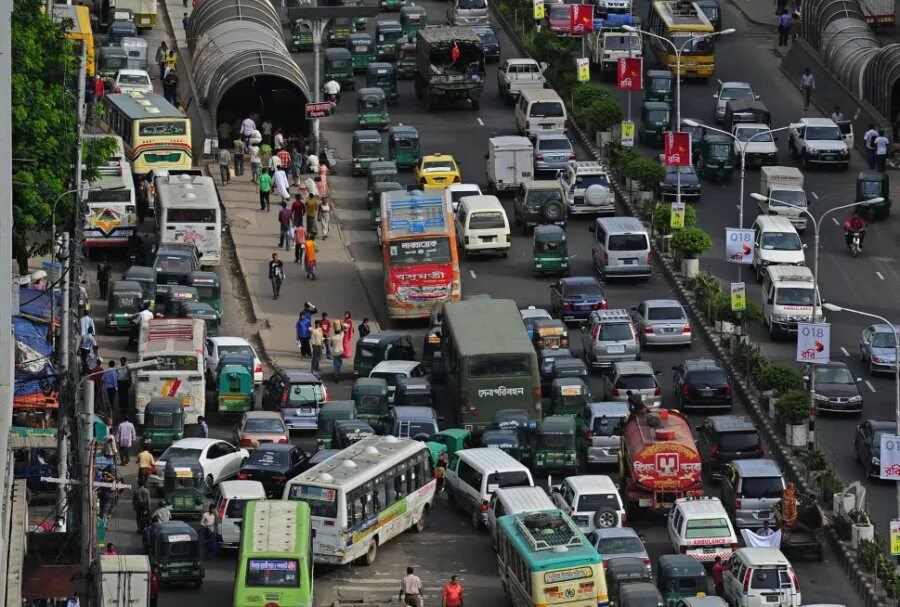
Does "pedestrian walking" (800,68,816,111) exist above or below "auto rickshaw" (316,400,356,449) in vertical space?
above

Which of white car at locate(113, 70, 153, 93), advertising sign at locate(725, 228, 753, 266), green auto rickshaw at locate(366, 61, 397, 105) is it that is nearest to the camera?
advertising sign at locate(725, 228, 753, 266)

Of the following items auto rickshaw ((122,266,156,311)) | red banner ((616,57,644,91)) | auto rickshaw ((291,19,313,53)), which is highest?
red banner ((616,57,644,91))

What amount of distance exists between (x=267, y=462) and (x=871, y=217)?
103 feet

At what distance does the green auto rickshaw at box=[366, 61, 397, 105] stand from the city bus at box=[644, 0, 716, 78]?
37.0 feet

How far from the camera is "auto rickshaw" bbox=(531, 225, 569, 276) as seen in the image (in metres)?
85.6

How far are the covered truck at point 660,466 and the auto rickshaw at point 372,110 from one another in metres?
35.5

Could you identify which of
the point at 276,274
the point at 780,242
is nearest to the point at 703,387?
the point at 780,242

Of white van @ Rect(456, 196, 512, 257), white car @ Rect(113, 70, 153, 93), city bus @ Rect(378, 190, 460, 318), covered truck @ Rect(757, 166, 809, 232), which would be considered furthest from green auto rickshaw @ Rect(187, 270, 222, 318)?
white car @ Rect(113, 70, 153, 93)

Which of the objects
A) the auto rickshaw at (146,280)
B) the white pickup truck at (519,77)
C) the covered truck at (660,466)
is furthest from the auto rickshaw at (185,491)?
the white pickup truck at (519,77)

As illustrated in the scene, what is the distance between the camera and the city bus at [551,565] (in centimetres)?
5847

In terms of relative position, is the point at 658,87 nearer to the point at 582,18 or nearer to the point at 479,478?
the point at 582,18

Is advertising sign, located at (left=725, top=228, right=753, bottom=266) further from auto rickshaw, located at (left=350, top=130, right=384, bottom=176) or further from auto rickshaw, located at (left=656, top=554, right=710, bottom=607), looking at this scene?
auto rickshaw, located at (left=656, top=554, right=710, bottom=607)

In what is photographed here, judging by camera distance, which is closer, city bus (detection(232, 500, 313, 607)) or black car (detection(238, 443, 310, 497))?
city bus (detection(232, 500, 313, 607))

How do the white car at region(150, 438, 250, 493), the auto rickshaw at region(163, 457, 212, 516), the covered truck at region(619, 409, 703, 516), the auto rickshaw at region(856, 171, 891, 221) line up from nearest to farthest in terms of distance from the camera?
the auto rickshaw at region(163, 457, 212, 516), the covered truck at region(619, 409, 703, 516), the white car at region(150, 438, 250, 493), the auto rickshaw at region(856, 171, 891, 221)
